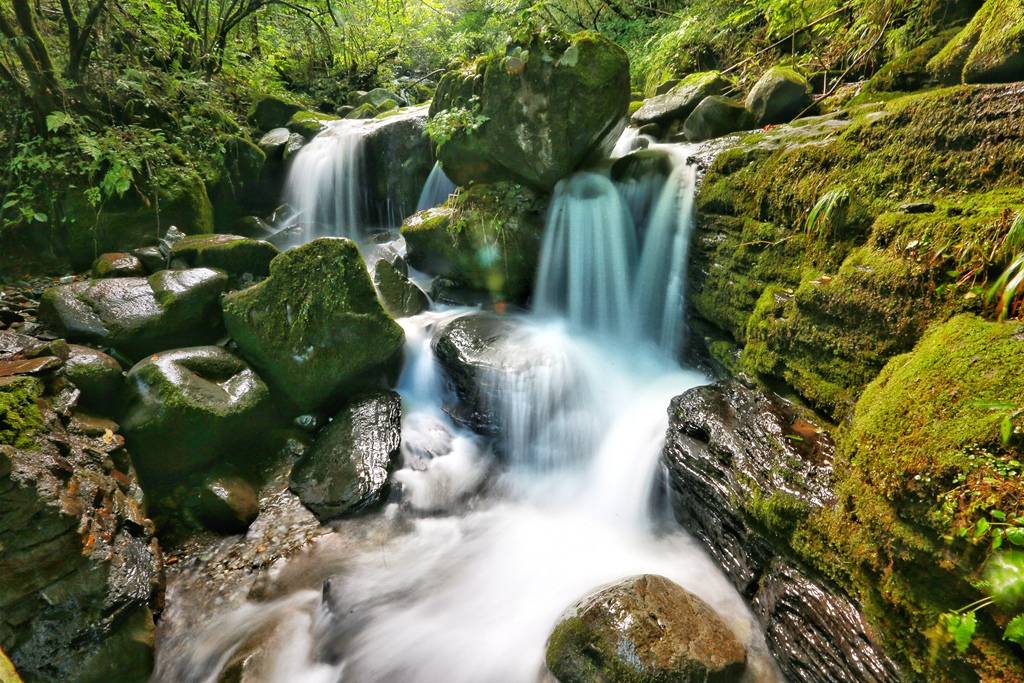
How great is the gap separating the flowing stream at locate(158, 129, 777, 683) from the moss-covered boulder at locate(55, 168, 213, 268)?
3.91 m

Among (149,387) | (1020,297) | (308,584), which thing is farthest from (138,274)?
(1020,297)

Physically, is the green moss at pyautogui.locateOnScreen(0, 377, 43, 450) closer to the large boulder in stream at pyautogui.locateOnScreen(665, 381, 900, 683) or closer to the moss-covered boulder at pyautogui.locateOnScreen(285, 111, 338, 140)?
the large boulder in stream at pyautogui.locateOnScreen(665, 381, 900, 683)

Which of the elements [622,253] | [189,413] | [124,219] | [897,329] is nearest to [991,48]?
[897,329]

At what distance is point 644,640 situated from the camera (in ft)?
8.42

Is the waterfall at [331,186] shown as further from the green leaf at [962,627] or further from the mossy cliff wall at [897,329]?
the green leaf at [962,627]

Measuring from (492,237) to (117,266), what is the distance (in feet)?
15.6

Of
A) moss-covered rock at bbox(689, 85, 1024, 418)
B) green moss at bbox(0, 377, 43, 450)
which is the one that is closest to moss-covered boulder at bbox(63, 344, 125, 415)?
green moss at bbox(0, 377, 43, 450)

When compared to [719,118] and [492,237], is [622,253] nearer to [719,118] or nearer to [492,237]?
[492,237]

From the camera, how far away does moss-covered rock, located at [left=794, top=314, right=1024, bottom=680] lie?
5.98 ft

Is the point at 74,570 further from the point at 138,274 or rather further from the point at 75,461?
the point at 138,274

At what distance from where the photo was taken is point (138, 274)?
570 cm

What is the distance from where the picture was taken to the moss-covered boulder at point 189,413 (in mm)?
4207

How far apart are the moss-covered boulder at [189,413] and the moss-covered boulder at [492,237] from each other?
11.3 feet

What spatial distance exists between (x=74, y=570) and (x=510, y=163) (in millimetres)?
6257
